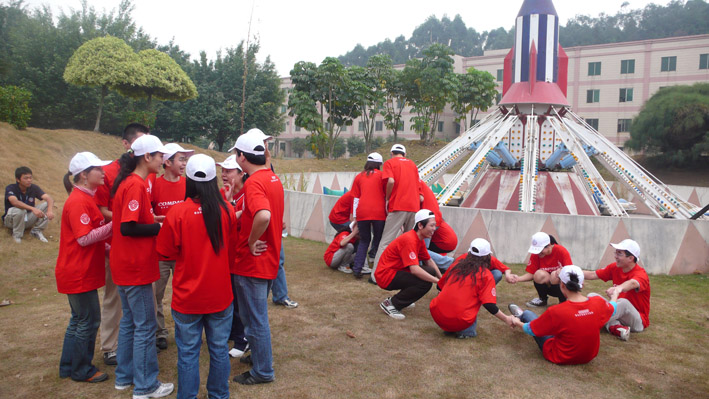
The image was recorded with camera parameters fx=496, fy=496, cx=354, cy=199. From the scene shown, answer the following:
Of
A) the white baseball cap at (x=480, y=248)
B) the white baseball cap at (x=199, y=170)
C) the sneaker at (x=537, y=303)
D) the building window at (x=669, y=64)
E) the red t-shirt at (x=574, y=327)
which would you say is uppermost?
the building window at (x=669, y=64)

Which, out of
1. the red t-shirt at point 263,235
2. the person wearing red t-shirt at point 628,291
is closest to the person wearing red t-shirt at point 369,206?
the person wearing red t-shirt at point 628,291

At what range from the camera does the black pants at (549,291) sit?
5.67m

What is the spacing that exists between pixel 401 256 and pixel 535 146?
770cm

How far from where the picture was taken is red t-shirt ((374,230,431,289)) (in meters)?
5.34

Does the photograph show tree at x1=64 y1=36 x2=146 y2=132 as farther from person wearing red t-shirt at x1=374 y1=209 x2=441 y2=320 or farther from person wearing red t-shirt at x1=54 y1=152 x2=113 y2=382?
person wearing red t-shirt at x1=374 y1=209 x2=441 y2=320

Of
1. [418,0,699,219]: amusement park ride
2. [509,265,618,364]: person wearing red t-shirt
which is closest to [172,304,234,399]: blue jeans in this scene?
[509,265,618,364]: person wearing red t-shirt

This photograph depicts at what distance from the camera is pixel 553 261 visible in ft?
18.6

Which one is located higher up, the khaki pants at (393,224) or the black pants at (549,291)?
the khaki pants at (393,224)

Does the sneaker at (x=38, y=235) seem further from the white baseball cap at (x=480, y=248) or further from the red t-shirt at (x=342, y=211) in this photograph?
the white baseball cap at (x=480, y=248)

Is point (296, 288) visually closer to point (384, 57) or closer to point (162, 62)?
point (162, 62)

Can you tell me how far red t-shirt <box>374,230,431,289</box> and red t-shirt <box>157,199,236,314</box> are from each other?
8.06ft

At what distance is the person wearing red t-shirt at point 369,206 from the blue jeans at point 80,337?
12.5ft

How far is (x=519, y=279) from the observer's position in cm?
541

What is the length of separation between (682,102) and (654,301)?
23429mm
